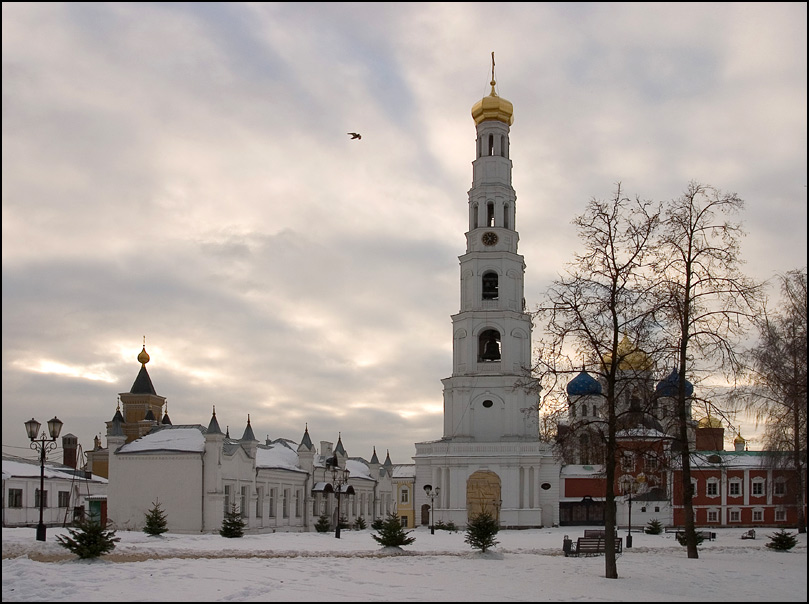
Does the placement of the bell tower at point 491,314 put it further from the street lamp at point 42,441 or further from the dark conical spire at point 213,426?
the street lamp at point 42,441

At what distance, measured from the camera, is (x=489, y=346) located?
192 feet

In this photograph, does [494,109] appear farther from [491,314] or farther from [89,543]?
[89,543]

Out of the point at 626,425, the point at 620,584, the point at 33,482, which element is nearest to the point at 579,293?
the point at 626,425

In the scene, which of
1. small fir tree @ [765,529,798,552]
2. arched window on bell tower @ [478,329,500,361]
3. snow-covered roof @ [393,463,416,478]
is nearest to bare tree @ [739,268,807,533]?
small fir tree @ [765,529,798,552]

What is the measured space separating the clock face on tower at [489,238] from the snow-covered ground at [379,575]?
31816mm

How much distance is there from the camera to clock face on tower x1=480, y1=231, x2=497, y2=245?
58656mm

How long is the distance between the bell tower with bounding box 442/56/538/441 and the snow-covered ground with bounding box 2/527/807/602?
2703cm

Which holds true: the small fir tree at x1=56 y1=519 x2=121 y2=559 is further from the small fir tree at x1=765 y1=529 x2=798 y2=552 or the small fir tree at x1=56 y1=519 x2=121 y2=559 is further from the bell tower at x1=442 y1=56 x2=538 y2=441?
the bell tower at x1=442 y1=56 x2=538 y2=441

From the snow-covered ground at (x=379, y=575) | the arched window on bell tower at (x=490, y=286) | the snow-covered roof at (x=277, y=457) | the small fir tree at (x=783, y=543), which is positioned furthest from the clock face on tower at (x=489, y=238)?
the small fir tree at (x=783, y=543)

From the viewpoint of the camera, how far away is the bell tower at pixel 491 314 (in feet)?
185

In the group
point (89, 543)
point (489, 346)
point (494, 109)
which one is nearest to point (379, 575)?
point (89, 543)

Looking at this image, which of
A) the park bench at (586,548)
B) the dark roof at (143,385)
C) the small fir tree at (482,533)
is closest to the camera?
the small fir tree at (482,533)

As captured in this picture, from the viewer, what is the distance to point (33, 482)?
4875 centimetres

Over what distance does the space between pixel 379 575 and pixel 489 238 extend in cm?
4031
